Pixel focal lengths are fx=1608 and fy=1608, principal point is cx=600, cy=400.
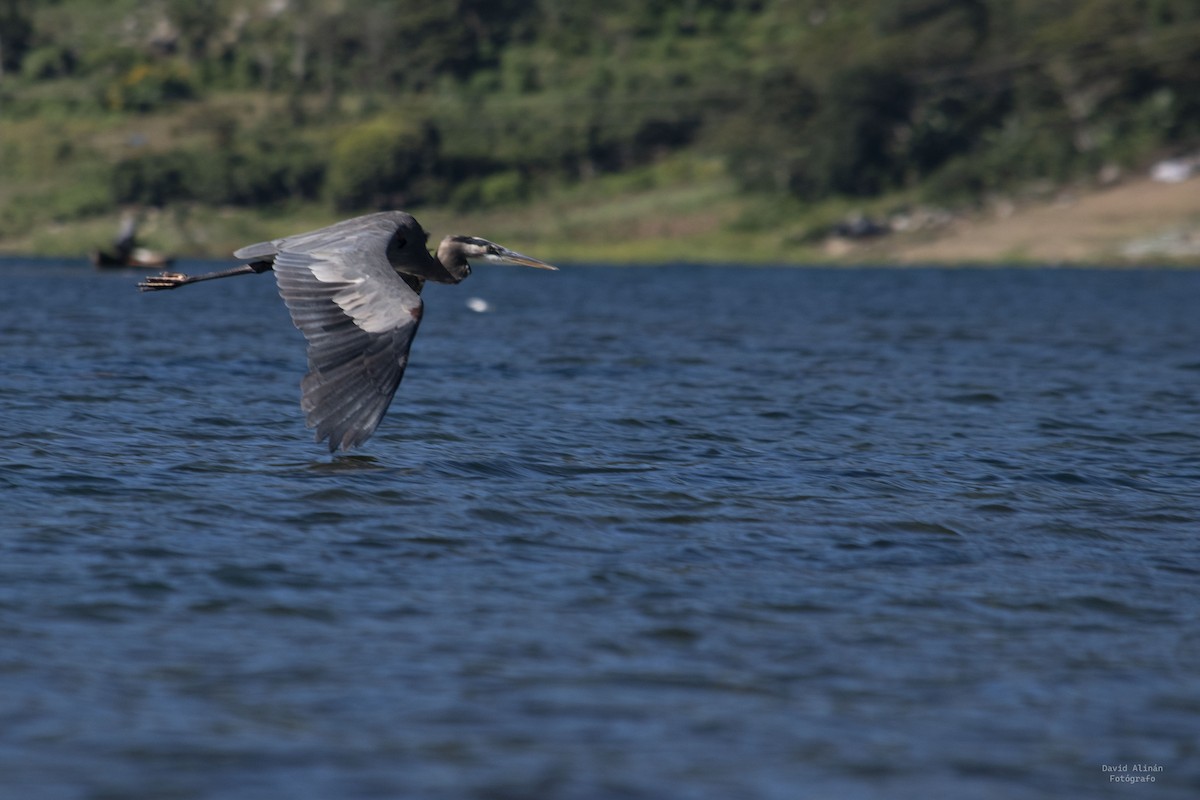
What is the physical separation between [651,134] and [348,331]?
90.2 m

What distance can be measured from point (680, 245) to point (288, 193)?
83.5ft

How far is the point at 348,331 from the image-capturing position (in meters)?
10.4

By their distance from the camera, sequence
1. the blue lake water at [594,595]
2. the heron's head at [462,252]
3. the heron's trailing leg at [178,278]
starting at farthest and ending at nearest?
the heron's head at [462,252]
the heron's trailing leg at [178,278]
the blue lake water at [594,595]

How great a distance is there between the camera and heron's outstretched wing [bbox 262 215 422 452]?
1007 cm

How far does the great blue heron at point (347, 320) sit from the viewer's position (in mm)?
10086

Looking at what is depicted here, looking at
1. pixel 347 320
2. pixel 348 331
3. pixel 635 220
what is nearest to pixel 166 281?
pixel 347 320

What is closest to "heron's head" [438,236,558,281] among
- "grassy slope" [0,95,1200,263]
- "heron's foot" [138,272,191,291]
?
"heron's foot" [138,272,191,291]

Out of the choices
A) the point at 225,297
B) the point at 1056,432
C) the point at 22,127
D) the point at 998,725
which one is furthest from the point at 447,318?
the point at 22,127

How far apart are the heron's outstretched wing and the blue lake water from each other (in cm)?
62

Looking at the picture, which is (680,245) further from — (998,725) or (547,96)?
(998,725)

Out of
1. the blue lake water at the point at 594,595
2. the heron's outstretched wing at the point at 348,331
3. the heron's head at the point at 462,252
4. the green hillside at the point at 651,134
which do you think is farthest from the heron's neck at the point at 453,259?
the green hillside at the point at 651,134

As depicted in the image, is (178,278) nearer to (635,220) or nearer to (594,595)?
(594,595)

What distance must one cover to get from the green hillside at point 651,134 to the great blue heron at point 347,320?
68.7m

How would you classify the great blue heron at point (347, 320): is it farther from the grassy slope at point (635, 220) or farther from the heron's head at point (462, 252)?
the grassy slope at point (635, 220)
